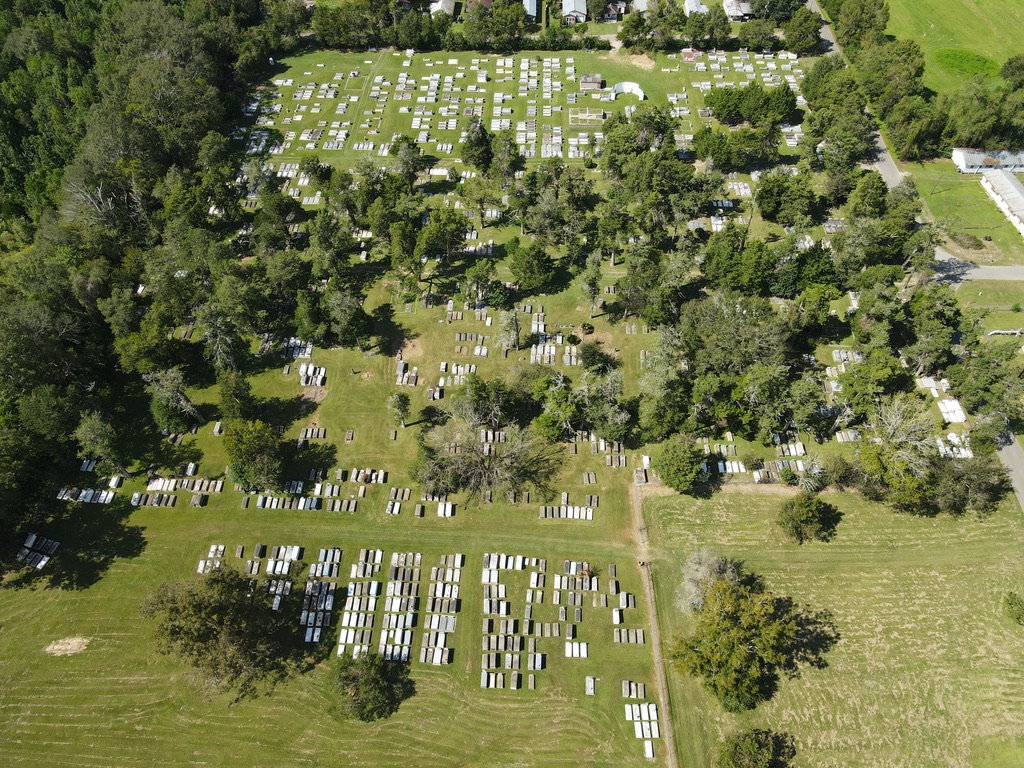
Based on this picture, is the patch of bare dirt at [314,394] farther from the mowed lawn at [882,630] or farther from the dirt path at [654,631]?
the mowed lawn at [882,630]

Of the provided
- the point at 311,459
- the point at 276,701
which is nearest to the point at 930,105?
the point at 311,459

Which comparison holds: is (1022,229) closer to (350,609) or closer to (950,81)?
(950,81)

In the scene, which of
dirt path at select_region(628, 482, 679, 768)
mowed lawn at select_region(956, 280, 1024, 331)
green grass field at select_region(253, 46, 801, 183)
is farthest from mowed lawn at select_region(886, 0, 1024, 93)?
dirt path at select_region(628, 482, 679, 768)

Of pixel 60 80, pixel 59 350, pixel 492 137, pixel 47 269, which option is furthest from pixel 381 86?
pixel 59 350

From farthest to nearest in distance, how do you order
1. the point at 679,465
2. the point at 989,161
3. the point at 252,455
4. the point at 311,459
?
the point at 989,161
the point at 311,459
the point at 252,455
the point at 679,465

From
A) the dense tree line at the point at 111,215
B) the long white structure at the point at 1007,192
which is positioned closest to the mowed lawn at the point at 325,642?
the dense tree line at the point at 111,215

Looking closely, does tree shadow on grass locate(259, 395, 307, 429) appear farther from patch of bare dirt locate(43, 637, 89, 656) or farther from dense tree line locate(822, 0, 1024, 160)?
dense tree line locate(822, 0, 1024, 160)

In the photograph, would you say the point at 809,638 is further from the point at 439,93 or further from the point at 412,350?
the point at 439,93
